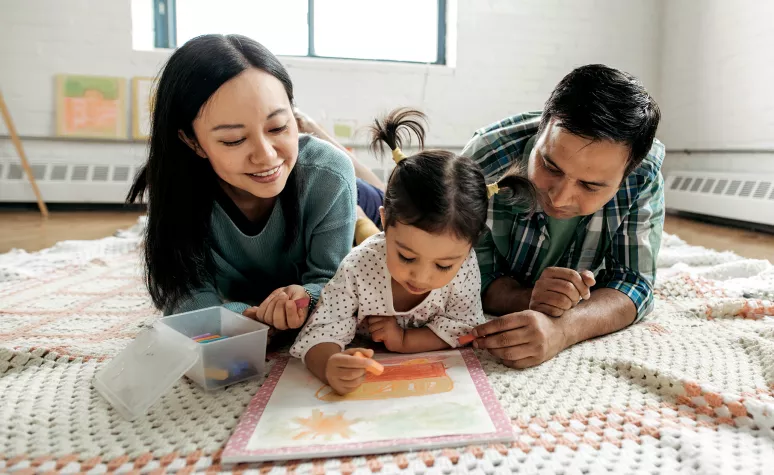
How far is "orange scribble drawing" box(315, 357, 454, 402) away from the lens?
784 mm

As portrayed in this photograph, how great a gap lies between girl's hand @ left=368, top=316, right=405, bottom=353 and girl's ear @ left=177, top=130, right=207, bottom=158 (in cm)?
42

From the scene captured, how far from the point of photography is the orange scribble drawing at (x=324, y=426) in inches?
26.9

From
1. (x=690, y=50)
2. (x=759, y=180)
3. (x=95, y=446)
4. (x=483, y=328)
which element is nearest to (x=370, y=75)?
(x=690, y=50)

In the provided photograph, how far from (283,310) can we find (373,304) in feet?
0.48

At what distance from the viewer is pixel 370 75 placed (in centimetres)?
341

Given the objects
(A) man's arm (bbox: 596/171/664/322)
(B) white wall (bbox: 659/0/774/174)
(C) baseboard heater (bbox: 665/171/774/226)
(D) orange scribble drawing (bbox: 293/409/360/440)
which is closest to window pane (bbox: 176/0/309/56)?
(B) white wall (bbox: 659/0/774/174)

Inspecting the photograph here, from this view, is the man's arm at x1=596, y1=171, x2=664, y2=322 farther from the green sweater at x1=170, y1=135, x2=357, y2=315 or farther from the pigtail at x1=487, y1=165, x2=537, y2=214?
the green sweater at x1=170, y1=135, x2=357, y2=315

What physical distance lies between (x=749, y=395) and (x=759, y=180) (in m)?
2.28

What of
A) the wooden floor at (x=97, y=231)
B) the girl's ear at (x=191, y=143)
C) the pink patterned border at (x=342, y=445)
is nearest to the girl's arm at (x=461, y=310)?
the pink patterned border at (x=342, y=445)

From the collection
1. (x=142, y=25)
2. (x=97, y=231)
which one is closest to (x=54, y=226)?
(x=97, y=231)

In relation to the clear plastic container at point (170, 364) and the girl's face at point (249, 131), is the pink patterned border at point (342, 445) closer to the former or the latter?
the clear plastic container at point (170, 364)

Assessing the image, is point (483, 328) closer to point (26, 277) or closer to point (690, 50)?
point (26, 277)

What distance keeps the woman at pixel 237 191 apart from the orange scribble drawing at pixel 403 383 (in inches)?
7.1

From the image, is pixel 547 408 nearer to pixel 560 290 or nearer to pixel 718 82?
pixel 560 290
